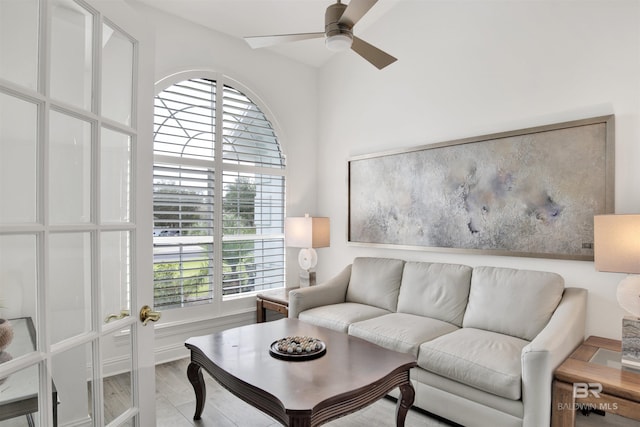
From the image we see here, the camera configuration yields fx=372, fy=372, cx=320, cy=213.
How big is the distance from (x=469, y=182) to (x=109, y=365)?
2.93 m

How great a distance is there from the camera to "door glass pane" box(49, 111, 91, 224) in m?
0.99

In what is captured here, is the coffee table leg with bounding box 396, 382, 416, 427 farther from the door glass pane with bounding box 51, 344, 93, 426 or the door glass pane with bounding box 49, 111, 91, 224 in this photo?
the door glass pane with bounding box 49, 111, 91, 224

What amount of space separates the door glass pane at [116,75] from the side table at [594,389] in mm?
2391

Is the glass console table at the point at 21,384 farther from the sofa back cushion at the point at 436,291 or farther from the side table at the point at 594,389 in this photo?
the sofa back cushion at the point at 436,291

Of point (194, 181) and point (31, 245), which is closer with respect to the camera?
point (31, 245)

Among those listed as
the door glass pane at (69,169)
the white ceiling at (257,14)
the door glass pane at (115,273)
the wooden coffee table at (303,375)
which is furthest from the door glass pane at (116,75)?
the white ceiling at (257,14)

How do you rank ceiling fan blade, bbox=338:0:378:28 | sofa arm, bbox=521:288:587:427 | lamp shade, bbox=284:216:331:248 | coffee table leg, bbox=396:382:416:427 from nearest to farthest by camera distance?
ceiling fan blade, bbox=338:0:378:28 → sofa arm, bbox=521:288:587:427 → coffee table leg, bbox=396:382:416:427 → lamp shade, bbox=284:216:331:248

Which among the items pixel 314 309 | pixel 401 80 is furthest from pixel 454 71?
pixel 314 309

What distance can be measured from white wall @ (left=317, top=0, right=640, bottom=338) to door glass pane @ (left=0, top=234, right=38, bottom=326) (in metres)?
3.09

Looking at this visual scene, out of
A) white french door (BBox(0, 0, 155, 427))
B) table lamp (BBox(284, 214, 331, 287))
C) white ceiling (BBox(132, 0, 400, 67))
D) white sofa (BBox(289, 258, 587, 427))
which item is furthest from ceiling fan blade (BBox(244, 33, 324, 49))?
white sofa (BBox(289, 258, 587, 427))

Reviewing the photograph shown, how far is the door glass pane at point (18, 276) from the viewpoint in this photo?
862mm

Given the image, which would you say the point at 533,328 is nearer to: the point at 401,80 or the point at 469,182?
the point at 469,182

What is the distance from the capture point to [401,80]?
3.77m

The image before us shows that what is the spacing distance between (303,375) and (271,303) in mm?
1968
